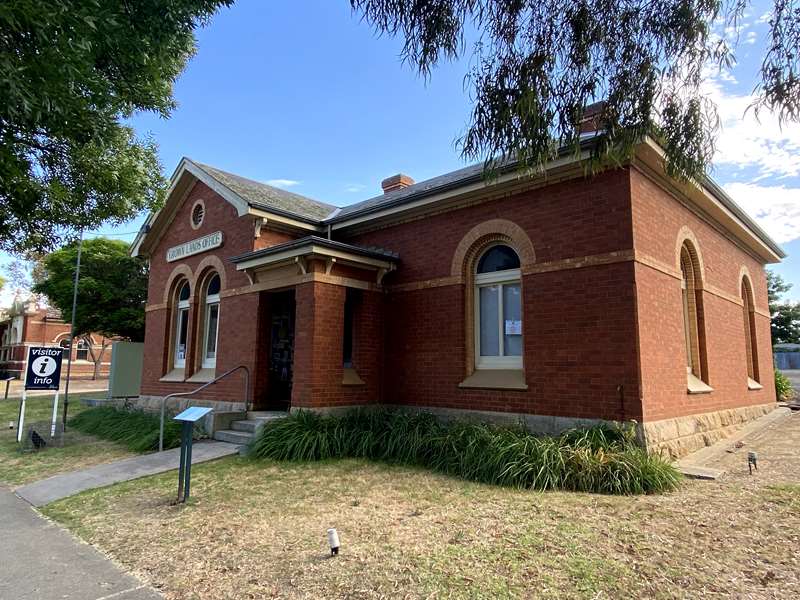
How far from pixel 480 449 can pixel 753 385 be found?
9916 millimetres

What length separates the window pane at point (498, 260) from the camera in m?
9.90

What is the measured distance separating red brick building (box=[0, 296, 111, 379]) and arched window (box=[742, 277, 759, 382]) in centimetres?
4616

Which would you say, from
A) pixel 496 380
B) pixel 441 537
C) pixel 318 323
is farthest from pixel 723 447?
pixel 318 323

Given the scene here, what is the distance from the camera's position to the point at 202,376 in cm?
1330

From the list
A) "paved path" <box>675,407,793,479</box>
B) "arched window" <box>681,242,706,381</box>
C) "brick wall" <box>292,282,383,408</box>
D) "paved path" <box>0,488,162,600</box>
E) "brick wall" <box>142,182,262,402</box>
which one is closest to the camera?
"paved path" <box>0,488,162,600</box>

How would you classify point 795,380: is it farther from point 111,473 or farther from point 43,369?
point 43,369

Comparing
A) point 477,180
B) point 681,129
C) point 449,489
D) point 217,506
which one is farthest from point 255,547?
point 477,180

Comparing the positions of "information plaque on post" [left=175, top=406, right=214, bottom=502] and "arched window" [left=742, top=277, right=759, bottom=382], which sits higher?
"arched window" [left=742, top=277, right=759, bottom=382]

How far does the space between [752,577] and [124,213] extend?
389 inches

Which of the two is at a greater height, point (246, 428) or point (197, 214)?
point (197, 214)

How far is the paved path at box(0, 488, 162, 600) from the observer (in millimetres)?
4000

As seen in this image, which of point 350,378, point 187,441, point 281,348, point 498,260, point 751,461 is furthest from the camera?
point 281,348

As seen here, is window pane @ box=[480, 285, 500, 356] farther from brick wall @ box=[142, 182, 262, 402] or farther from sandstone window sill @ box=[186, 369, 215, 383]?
sandstone window sill @ box=[186, 369, 215, 383]

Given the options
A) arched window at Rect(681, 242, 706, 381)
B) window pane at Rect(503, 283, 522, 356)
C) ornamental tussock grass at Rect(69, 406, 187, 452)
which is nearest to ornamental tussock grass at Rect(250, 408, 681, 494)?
window pane at Rect(503, 283, 522, 356)
